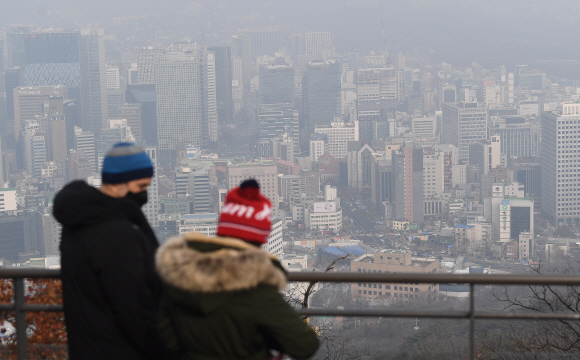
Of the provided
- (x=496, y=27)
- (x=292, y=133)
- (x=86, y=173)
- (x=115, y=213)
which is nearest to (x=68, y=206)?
(x=115, y=213)

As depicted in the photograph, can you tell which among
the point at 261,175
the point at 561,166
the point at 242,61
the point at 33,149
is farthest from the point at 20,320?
the point at 242,61

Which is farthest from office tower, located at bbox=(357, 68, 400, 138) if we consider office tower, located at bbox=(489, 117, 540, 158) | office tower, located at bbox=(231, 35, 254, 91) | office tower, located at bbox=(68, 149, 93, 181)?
office tower, located at bbox=(68, 149, 93, 181)

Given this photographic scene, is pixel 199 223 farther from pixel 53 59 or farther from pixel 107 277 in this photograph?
pixel 53 59

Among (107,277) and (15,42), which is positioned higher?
(15,42)

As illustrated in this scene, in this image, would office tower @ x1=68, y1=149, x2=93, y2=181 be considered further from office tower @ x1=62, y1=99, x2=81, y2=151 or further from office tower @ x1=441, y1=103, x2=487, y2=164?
office tower @ x1=441, y1=103, x2=487, y2=164

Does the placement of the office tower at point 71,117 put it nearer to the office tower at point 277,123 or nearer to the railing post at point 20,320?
the office tower at point 277,123

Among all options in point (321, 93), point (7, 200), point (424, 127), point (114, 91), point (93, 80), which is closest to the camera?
point (7, 200)

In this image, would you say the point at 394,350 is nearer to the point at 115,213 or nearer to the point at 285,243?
the point at 115,213
